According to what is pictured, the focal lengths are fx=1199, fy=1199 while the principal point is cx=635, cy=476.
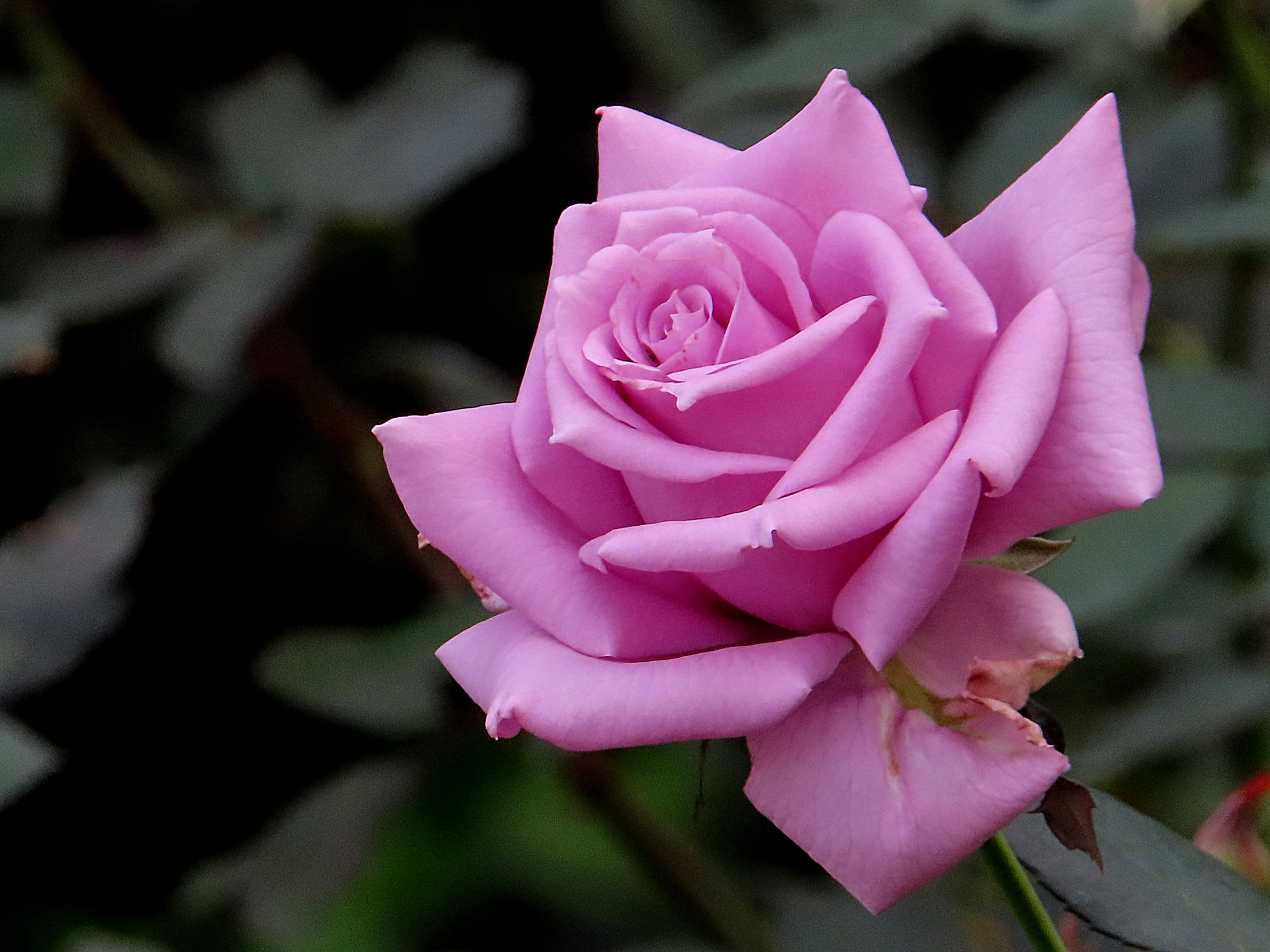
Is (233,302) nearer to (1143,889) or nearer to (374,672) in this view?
(374,672)

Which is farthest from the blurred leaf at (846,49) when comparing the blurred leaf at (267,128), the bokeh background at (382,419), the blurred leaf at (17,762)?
the blurred leaf at (17,762)

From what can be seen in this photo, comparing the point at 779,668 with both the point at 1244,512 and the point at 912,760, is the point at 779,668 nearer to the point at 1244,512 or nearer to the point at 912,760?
the point at 912,760

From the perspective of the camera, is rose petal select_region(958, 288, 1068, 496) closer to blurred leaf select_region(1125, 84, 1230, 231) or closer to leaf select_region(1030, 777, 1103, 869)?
leaf select_region(1030, 777, 1103, 869)

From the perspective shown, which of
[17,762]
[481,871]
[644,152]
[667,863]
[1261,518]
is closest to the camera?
[644,152]

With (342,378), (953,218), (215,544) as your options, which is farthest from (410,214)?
(953,218)

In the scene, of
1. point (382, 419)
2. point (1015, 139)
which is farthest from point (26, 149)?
point (1015, 139)

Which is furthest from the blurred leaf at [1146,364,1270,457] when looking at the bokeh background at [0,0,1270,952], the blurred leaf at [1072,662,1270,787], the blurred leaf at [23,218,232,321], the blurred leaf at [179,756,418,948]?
the blurred leaf at [23,218,232,321]
